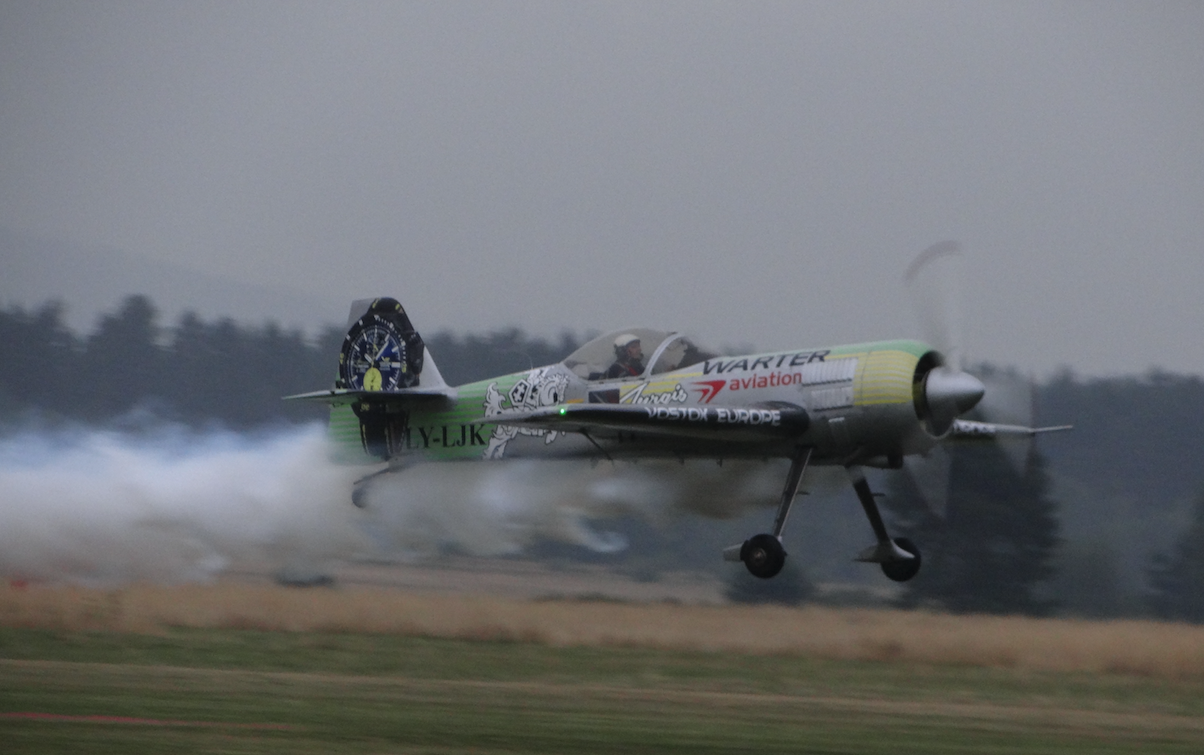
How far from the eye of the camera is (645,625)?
801 inches

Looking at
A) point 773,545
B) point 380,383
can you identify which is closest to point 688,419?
point 773,545

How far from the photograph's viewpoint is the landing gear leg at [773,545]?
1780 cm

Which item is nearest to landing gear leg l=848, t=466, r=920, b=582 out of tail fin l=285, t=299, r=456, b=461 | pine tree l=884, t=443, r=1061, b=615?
tail fin l=285, t=299, r=456, b=461

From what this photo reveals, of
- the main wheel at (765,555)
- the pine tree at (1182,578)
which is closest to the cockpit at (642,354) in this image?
the main wheel at (765,555)

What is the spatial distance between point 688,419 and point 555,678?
3.74m

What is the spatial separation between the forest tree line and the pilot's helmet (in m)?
13.8

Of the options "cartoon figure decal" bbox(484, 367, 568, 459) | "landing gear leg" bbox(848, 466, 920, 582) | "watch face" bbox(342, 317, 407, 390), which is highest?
"watch face" bbox(342, 317, 407, 390)

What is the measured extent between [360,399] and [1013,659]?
10.3 m

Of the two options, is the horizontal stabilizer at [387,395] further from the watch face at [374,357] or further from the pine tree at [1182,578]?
the pine tree at [1182,578]

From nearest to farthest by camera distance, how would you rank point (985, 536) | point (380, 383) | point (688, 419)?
point (688, 419)
point (380, 383)
point (985, 536)

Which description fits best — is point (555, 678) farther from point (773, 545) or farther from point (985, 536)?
point (985, 536)

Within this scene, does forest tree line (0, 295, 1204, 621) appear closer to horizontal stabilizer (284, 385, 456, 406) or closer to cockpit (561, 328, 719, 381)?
horizontal stabilizer (284, 385, 456, 406)

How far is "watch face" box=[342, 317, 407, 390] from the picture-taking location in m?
22.9

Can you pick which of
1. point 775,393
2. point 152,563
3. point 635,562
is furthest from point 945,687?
point 635,562
